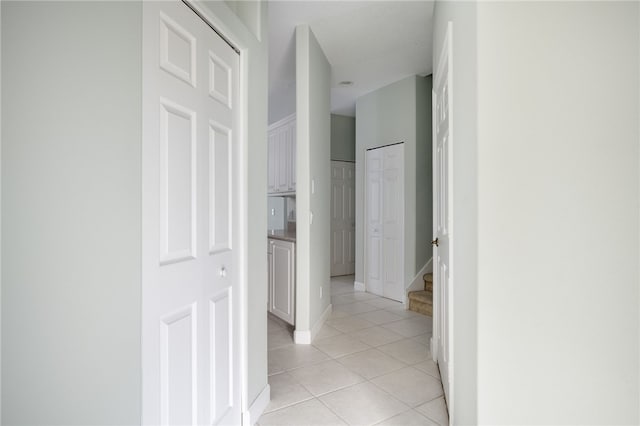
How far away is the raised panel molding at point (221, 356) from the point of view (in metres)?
1.66

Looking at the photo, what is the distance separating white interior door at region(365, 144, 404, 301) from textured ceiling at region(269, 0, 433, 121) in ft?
3.21

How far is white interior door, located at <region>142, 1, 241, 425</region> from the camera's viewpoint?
1.26m

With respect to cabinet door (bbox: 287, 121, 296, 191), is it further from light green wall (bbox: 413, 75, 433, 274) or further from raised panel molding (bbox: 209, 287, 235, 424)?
raised panel molding (bbox: 209, 287, 235, 424)

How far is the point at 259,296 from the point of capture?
2154mm

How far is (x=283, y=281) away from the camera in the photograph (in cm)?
359

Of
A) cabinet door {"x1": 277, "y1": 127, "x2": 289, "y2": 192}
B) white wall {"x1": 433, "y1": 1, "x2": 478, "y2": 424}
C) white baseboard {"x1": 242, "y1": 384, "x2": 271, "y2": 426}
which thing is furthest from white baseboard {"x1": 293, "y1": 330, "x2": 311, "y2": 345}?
cabinet door {"x1": 277, "y1": 127, "x2": 289, "y2": 192}

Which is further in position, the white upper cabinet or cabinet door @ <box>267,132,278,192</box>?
cabinet door @ <box>267,132,278,192</box>

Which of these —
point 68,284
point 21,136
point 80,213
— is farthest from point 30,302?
point 21,136

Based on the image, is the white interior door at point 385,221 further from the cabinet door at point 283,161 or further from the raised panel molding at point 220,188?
A: the raised panel molding at point 220,188

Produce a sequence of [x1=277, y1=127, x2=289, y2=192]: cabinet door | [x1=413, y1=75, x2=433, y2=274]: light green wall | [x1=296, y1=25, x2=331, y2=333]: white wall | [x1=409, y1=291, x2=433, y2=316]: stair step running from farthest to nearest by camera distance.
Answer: [x1=277, y1=127, x2=289, y2=192]: cabinet door < [x1=413, y1=75, x2=433, y2=274]: light green wall < [x1=409, y1=291, x2=433, y2=316]: stair step < [x1=296, y1=25, x2=331, y2=333]: white wall

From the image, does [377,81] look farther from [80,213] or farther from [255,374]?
[80,213]

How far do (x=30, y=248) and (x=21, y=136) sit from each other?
0.28 m

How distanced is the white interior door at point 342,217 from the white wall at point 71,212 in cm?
526

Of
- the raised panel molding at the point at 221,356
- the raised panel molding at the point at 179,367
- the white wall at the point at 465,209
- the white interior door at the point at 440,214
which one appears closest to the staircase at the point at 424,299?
the white interior door at the point at 440,214
